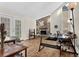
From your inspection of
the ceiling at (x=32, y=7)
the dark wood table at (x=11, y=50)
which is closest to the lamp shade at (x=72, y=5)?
the ceiling at (x=32, y=7)

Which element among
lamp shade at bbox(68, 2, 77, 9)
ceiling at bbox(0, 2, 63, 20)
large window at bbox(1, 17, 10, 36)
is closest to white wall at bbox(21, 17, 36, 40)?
ceiling at bbox(0, 2, 63, 20)

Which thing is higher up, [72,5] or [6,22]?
[72,5]

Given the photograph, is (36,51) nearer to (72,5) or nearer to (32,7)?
(32,7)

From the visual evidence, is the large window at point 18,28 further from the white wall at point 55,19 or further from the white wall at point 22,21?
the white wall at point 55,19

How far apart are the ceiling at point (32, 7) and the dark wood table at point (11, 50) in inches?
24.0

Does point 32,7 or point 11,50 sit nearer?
point 11,50

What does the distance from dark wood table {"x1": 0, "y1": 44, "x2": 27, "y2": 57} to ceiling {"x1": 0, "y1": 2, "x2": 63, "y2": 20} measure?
61cm

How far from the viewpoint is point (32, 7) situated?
1884 millimetres

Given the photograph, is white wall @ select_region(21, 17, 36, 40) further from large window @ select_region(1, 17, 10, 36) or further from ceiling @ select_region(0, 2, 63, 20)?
large window @ select_region(1, 17, 10, 36)

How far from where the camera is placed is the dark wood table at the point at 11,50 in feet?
5.48

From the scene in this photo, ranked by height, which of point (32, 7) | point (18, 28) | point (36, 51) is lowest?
point (36, 51)

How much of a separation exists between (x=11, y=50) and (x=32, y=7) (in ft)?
2.92

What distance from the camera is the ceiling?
72.7 inches

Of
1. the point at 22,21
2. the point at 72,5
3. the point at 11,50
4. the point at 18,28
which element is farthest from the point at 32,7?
the point at 11,50
